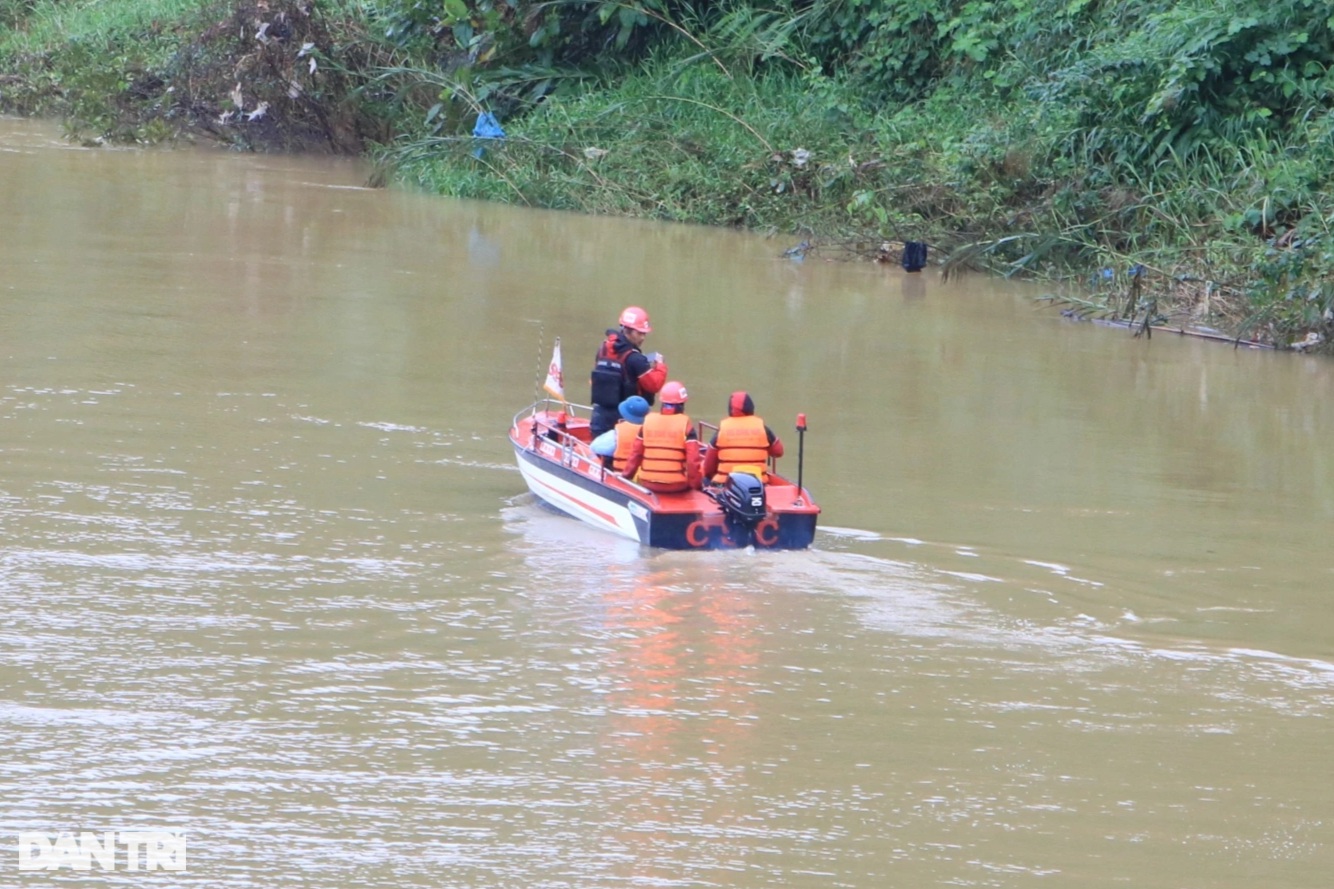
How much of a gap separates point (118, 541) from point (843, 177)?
1508 centimetres

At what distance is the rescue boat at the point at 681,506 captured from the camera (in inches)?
388

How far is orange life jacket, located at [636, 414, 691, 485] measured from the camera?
404 inches

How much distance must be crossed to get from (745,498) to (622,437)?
120 cm

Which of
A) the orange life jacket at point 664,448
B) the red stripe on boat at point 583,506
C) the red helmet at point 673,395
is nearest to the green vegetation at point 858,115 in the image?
the red helmet at point 673,395

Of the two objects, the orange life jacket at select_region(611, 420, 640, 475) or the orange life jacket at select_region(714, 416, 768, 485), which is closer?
the orange life jacket at select_region(714, 416, 768, 485)

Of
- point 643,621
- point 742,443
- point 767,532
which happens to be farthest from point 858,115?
point 643,621

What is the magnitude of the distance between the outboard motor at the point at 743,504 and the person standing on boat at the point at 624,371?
140 centimetres

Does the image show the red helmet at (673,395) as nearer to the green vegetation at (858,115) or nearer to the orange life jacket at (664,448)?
the orange life jacket at (664,448)

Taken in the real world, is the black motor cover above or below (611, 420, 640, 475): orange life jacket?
below

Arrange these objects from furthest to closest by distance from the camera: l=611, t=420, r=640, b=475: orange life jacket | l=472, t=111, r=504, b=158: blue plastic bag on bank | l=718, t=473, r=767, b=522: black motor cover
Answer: l=472, t=111, r=504, b=158: blue plastic bag on bank
l=611, t=420, r=640, b=475: orange life jacket
l=718, t=473, r=767, b=522: black motor cover

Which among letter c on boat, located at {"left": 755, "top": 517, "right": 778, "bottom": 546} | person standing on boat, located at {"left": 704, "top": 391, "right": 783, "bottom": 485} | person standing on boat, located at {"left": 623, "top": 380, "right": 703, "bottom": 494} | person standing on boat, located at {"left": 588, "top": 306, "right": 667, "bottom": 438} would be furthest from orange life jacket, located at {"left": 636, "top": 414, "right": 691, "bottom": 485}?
person standing on boat, located at {"left": 588, "top": 306, "right": 667, "bottom": 438}

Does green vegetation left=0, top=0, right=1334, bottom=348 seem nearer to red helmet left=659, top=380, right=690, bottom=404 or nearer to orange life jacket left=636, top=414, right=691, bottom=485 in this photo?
red helmet left=659, top=380, right=690, bottom=404

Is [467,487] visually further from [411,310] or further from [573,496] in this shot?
[411,310]

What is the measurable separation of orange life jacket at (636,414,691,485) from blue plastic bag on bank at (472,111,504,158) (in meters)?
16.7
